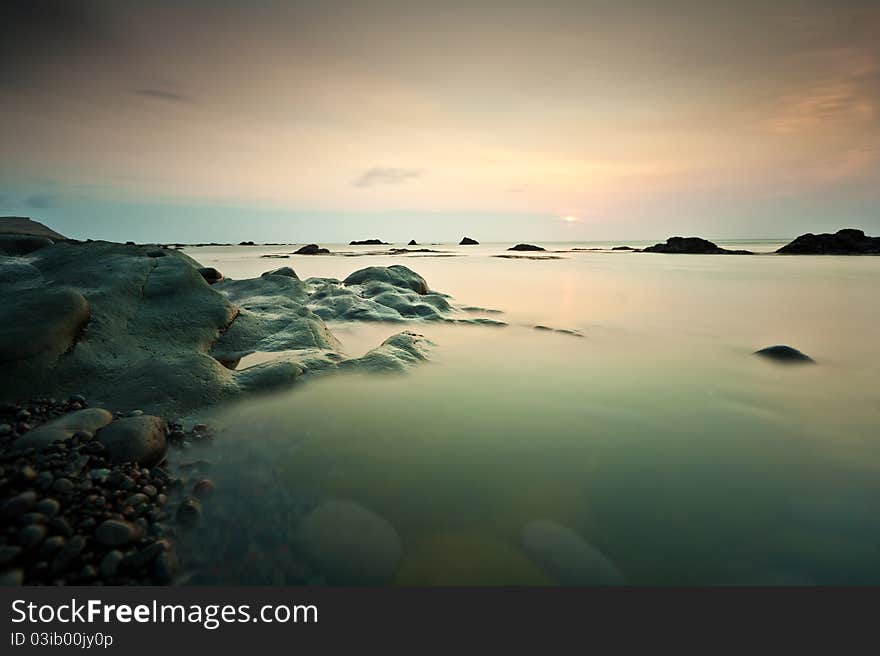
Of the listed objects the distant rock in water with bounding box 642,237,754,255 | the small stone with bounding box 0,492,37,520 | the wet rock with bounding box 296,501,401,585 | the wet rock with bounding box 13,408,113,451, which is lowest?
the wet rock with bounding box 296,501,401,585

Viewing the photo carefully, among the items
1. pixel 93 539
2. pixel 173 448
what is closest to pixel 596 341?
pixel 173 448

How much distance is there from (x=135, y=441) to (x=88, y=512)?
807 millimetres

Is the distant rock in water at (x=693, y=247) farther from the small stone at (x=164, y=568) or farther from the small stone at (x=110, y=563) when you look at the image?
the small stone at (x=110, y=563)

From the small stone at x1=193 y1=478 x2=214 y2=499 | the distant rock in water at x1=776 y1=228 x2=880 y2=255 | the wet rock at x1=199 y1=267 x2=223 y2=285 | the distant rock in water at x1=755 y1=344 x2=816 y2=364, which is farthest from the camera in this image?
the distant rock in water at x1=776 y1=228 x2=880 y2=255

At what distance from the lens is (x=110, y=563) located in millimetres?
2088

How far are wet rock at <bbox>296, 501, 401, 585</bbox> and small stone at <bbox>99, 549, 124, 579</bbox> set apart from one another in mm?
995

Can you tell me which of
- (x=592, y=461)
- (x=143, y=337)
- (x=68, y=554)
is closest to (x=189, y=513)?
(x=68, y=554)

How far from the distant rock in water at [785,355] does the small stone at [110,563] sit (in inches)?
368

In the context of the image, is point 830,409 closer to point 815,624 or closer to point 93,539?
point 815,624

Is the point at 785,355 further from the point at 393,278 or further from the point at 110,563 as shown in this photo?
the point at 393,278

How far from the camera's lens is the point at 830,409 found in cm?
458

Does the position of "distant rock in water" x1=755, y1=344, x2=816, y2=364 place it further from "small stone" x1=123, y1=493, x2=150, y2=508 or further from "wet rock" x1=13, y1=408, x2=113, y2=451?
"wet rock" x1=13, y1=408, x2=113, y2=451

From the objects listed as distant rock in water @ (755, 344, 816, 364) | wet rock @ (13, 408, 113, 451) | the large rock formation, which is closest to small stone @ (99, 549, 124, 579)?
wet rock @ (13, 408, 113, 451)

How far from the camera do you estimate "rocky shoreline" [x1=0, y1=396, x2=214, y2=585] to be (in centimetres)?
203
